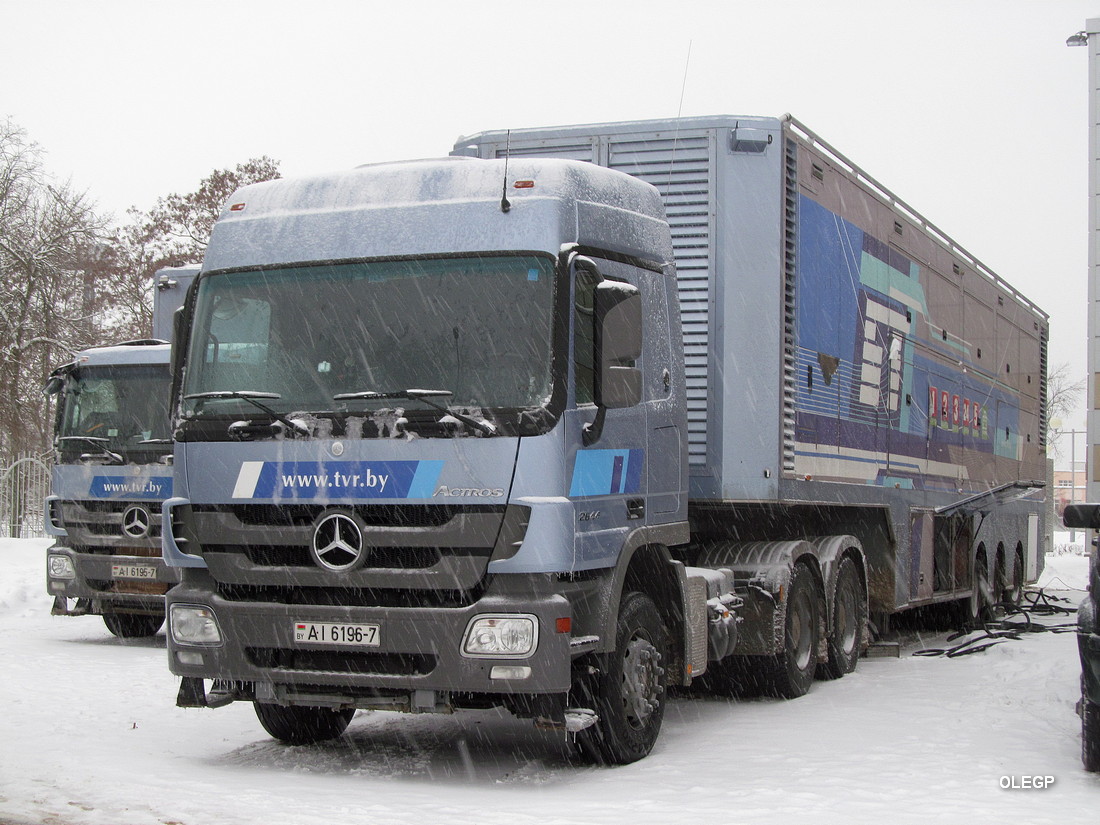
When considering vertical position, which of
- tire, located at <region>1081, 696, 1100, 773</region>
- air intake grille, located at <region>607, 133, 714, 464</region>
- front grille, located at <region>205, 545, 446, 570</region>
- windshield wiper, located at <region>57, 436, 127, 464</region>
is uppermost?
air intake grille, located at <region>607, 133, 714, 464</region>

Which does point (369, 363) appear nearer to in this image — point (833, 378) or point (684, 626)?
point (684, 626)

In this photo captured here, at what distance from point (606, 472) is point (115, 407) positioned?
7892mm

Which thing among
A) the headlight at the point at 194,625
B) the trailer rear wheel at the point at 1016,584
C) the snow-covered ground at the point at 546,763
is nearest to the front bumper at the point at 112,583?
the snow-covered ground at the point at 546,763

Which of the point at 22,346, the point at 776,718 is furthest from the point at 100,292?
the point at 776,718

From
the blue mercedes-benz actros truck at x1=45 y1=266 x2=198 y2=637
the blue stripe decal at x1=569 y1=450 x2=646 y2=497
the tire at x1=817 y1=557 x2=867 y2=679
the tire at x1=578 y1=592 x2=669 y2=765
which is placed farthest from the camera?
the blue mercedes-benz actros truck at x1=45 y1=266 x2=198 y2=637

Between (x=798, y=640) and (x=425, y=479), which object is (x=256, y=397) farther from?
(x=798, y=640)

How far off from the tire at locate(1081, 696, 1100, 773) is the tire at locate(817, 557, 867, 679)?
384 cm

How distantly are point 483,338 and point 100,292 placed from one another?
3263cm

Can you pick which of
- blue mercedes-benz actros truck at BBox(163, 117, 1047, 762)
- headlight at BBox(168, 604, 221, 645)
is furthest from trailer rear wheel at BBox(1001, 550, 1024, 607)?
headlight at BBox(168, 604, 221, 645)

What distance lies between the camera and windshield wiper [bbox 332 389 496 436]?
6.66 m

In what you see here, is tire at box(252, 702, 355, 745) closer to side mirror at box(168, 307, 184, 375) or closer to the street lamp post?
side mirror at box(168, 307, 184, 375)

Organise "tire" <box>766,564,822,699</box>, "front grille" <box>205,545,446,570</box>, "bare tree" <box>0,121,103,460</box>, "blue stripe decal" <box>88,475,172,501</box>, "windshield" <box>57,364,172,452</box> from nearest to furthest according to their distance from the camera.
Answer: "front grille" <box>205,545,446,570</box>, "tire" <box>766,564,822,699</box>, "blue stripe decal" <box>88,475,172,501</box>, "windshield" <box>57,364,172,452</box>, "bare tree" <box>0,121,103,460</box>

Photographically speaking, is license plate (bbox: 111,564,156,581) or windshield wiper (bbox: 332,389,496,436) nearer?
windshield wiper (bbox: 332,389,496,436)

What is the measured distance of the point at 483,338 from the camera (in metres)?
6.82
